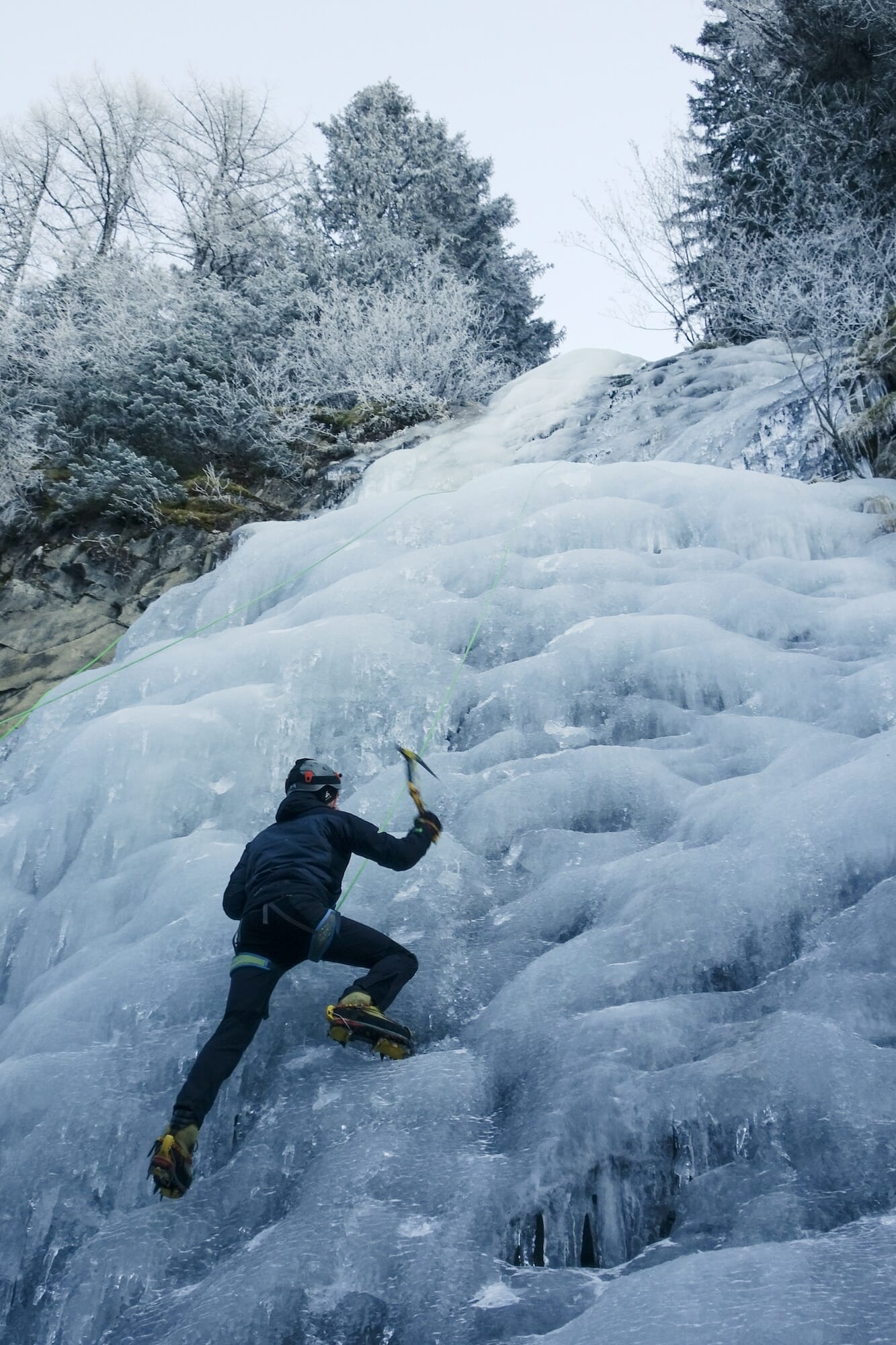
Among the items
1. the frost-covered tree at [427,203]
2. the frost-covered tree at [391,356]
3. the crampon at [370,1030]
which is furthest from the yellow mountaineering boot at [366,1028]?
the frost-covered tree at [427,203]

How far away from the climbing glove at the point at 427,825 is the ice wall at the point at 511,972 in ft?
1.08

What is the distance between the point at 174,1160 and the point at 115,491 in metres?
7.66

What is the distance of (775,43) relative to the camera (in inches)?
476

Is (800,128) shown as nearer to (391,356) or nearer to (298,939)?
(391,356)

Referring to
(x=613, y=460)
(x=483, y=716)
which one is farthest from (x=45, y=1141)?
(x=613, y=460)

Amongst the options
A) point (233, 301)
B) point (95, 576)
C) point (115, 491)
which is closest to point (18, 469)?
point (115, 491)

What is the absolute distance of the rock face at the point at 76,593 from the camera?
796 centimetres

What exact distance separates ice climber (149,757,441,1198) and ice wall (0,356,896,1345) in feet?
0.52

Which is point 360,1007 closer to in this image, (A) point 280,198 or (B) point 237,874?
(B) point 237,874

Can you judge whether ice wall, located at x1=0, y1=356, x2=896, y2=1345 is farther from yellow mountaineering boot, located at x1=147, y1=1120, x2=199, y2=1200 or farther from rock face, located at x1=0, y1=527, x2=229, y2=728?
rock face, located at x1=0, y1=527, x2=229, y2=728

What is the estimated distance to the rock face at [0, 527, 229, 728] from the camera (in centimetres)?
796

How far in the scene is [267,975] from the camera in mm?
2895

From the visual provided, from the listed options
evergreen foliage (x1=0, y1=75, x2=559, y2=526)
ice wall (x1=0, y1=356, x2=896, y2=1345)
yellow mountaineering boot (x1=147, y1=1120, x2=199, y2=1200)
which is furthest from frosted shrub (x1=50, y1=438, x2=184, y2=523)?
yellow mountaineering boot (x1=147, y1=1120, x2=199, y2=1200)

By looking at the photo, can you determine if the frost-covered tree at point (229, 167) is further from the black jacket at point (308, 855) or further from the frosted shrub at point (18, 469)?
the black jacket at point (308, 855)
